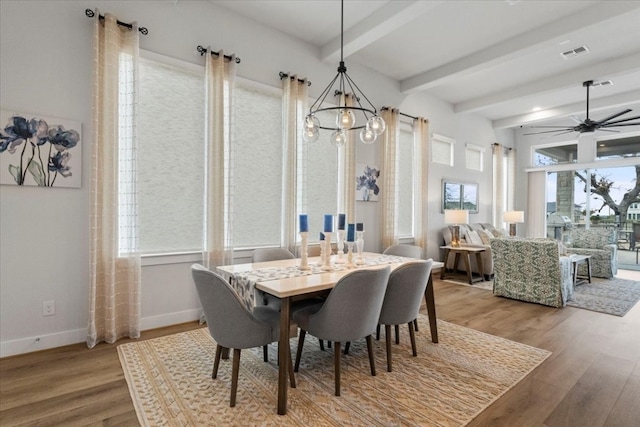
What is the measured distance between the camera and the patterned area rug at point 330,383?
76.8 inches

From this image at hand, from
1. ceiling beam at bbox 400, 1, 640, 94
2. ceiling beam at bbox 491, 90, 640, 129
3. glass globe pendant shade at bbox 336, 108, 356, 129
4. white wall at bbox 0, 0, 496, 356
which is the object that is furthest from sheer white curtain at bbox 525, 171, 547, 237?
white wall at bbox 0, 0, 496, 356

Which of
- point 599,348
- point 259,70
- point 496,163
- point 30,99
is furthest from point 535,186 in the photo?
point 30,99

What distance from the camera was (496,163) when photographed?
814 centimetres

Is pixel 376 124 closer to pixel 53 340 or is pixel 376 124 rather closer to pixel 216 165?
pixel 216 165

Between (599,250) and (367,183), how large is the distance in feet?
15.8

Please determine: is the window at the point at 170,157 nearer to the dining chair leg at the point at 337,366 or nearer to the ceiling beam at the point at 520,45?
the dining chair leg at the point at 337,366

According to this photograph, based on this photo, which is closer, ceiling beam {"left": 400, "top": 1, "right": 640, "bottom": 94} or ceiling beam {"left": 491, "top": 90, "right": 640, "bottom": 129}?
ceiling beam {"left": 400, "top": 1, "right": 640, "bottom": 94}

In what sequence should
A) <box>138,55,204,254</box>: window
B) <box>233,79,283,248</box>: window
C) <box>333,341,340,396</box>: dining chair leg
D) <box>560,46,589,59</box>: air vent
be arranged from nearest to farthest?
1. <box>333,341,340,396</box>: dining chair leg
2. <box>138,55,204,254</box>: window
3. <box>233,79,283,248</box>: window
4. <box>560,46,589,59</box>: air vent

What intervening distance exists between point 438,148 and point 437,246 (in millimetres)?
2013

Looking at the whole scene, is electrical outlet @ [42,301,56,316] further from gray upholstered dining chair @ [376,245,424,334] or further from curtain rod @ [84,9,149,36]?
gray upholstered dining chair @ [376,245,424,334]

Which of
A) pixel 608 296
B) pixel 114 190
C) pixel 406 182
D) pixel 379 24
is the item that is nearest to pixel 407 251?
pixel 379 24

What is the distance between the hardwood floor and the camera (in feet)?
6.44

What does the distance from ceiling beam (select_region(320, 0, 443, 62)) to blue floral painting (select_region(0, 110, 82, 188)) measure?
315 centimetres

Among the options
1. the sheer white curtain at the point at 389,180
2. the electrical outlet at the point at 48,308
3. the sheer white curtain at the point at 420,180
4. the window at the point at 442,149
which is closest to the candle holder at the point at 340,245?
the sheer white curtain at the point at 389,180
